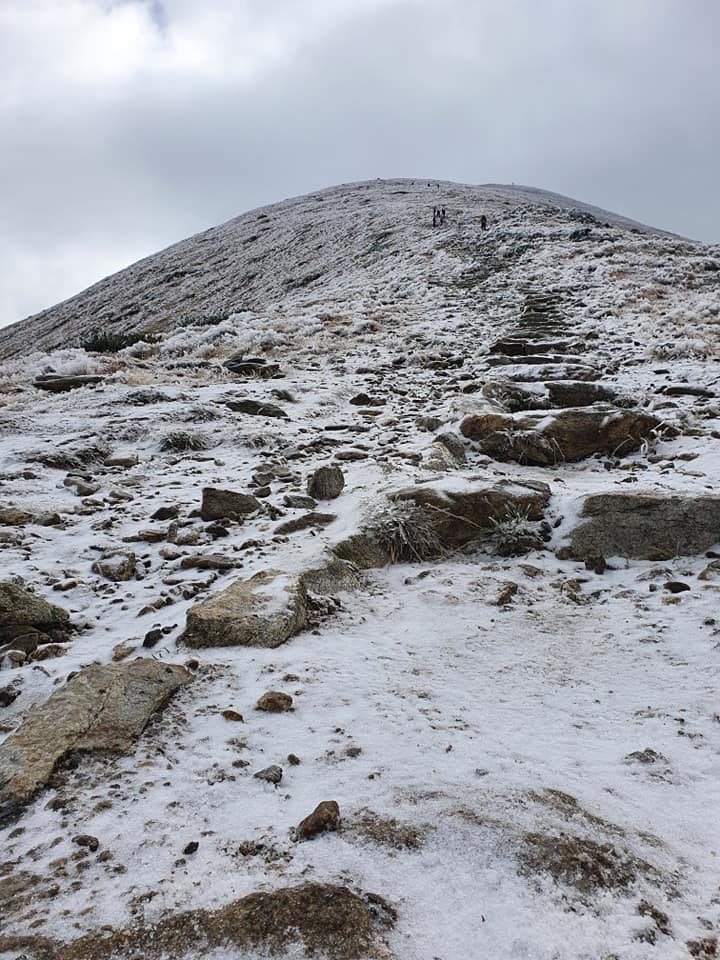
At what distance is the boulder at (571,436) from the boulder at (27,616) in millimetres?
4838

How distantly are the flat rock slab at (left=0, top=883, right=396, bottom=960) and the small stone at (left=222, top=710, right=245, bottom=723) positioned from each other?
104 cm

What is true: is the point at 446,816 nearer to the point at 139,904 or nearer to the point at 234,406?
the point at 139,904

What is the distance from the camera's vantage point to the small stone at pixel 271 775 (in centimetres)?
236

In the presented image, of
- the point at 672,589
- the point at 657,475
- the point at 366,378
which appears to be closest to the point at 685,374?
the point at 657,475

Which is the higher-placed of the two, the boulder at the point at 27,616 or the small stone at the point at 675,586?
the boulder at the point at 27,616

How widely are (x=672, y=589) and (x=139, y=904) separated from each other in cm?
355

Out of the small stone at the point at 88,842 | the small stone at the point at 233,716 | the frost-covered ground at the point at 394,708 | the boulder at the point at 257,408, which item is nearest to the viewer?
the frost-covered ground at the point at 394,708

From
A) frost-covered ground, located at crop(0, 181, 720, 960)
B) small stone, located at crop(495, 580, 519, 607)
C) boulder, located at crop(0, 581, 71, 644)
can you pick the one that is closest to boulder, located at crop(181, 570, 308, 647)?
frost-covered ground, located at crop(0, 181, 720, 960)

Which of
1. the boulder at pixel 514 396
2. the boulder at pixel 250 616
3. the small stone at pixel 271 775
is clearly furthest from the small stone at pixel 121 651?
the boulder at pixel 514 396

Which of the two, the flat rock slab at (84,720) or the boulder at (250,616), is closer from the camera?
the flat rock slab at (84,720)

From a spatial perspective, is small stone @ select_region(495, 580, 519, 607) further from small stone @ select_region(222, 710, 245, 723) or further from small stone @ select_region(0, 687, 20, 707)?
small stone @ select_region(0, 687, 20, 707)

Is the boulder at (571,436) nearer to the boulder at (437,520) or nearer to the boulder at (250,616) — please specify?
the boulder at (437,520)

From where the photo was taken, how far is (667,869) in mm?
1921

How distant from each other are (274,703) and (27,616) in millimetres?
1890
